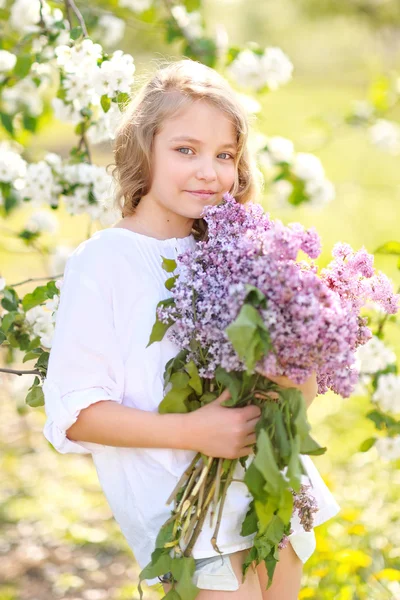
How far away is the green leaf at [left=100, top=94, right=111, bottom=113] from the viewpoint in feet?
6.40

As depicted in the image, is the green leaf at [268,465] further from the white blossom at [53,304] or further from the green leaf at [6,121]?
the green leaf at [6,121]

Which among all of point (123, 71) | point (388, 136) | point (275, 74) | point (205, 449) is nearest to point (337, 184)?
point (388, 136)

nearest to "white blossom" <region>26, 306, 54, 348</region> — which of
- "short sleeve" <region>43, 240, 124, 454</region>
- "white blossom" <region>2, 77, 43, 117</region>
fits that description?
"short sleeve" <region>43, 240, 124, 454</region>

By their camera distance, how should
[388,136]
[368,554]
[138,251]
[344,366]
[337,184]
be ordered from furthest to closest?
[337,184], [388,136], [368,554], [138,251], [344,366]

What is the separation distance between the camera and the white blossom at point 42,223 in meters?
2.58

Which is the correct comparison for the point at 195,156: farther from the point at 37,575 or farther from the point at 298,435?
the point at 37,575

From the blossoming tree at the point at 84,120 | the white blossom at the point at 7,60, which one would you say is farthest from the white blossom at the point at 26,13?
the white blossom at the point at 7,60

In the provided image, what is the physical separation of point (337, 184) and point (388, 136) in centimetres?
476

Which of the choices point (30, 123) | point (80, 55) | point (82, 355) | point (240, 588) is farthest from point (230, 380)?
point (30, 123)

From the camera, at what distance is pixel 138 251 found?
161 centimetres

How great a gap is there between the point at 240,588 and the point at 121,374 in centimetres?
47

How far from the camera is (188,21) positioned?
297cm

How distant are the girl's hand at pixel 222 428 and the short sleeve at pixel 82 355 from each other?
179mm

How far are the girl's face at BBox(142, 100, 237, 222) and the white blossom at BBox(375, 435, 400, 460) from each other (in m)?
1.04
